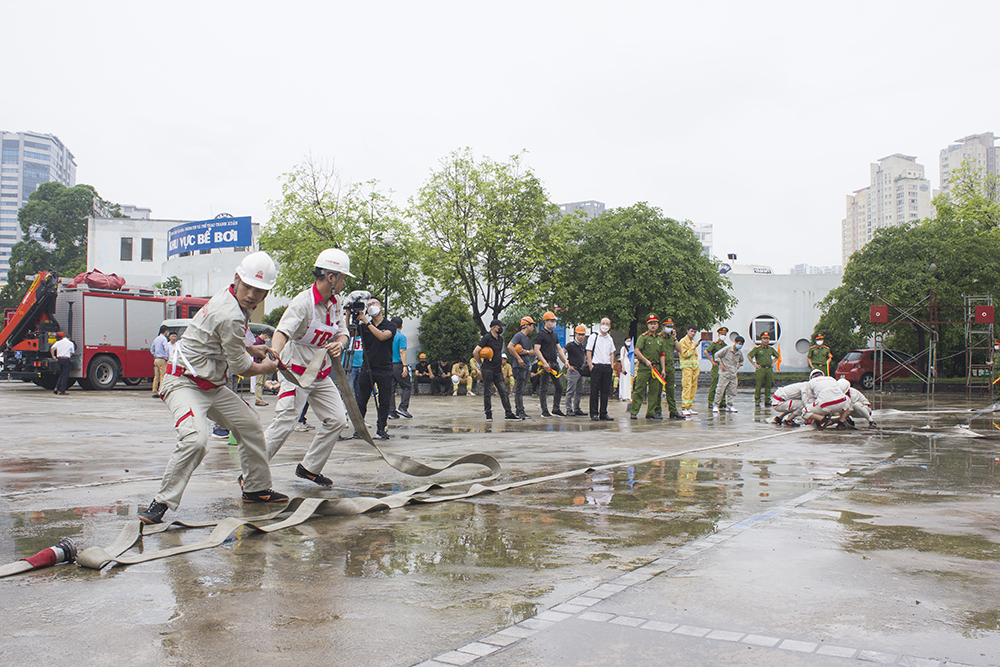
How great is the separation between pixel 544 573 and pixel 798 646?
1300mm

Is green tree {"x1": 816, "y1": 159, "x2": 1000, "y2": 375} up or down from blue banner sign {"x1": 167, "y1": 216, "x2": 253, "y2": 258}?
down

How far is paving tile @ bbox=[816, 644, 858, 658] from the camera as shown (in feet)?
9.27

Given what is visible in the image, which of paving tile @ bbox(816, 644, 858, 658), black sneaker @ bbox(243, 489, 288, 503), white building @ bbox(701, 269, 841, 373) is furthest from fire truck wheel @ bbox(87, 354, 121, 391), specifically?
white building @ bbox(701, 269, 841, 373)

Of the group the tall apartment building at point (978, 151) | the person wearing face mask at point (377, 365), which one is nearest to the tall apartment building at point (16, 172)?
the tall apartment building at point (978, 151)

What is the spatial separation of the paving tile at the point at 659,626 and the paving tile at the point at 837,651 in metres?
0.53

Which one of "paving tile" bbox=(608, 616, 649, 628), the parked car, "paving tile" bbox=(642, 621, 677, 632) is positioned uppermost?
the parked car

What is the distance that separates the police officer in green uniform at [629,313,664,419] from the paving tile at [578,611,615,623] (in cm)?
1092

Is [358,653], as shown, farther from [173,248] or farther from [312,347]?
[173,248]

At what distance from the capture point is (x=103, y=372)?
79.3 ft

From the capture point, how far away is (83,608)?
10.9 feet

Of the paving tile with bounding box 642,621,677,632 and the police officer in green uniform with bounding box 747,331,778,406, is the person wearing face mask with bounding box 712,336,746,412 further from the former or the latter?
the paving tile with bounding box 642,621,677,632

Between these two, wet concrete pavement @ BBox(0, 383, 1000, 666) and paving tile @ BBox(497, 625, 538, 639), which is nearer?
wet concrete pavement @ BBox(0, 383, 1000, 666)

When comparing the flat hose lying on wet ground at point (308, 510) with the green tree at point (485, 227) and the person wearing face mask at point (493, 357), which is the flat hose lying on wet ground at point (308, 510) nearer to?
the person wearing face mask at point (493, 357)

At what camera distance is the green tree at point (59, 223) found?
64500 millimetres
